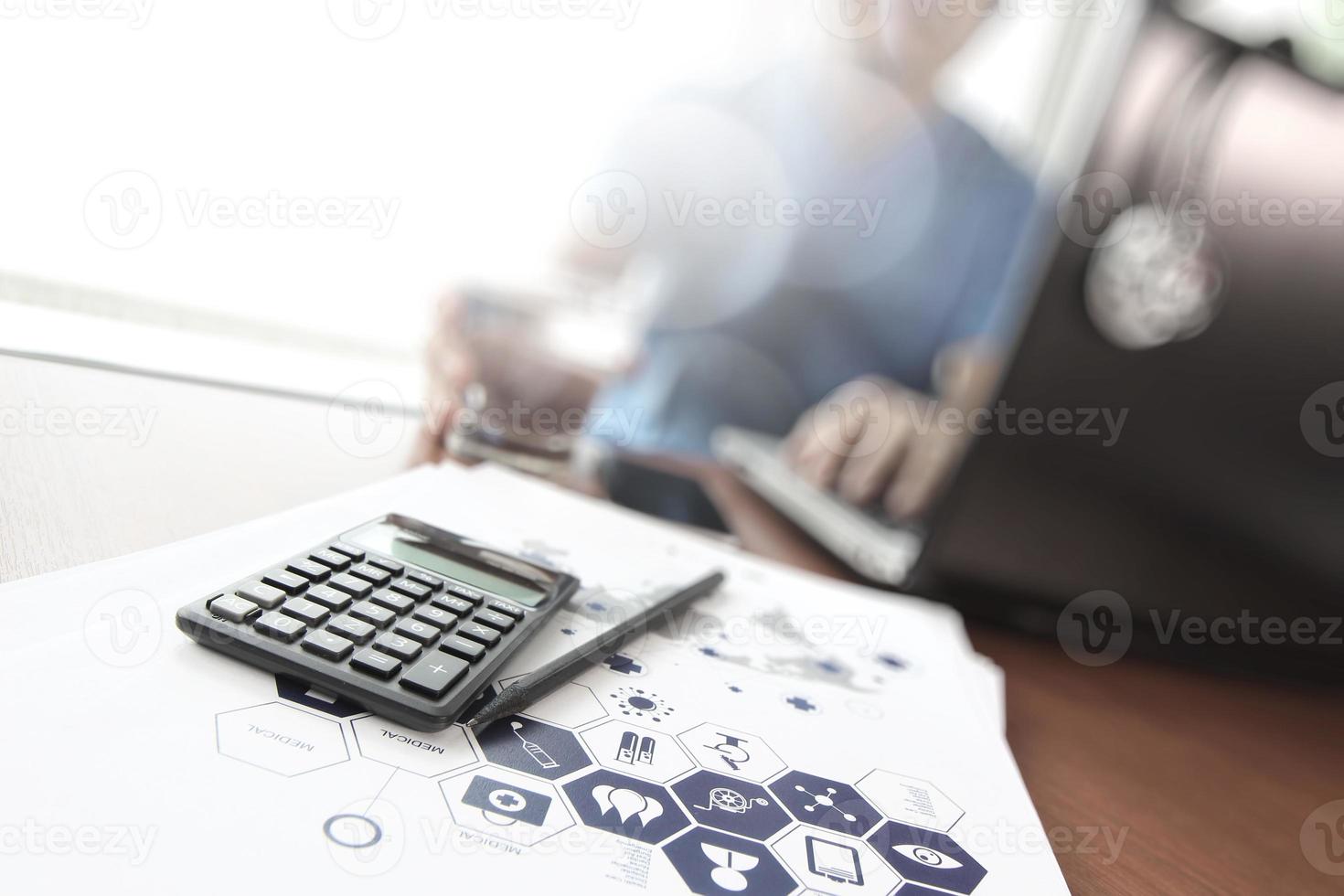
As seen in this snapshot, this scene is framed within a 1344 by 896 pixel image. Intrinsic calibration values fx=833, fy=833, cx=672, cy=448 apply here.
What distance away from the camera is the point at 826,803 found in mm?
304

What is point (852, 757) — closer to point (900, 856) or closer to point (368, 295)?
point (900, 856)

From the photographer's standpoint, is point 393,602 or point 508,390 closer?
point 393,602

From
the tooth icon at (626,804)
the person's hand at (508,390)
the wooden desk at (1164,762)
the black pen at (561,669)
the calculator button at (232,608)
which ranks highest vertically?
the person's hand at (508,390)

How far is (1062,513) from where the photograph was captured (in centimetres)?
55

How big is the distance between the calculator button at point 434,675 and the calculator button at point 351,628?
0.02 metres

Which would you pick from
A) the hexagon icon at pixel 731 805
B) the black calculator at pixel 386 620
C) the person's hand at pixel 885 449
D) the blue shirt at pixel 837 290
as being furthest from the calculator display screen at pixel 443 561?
the blue shirt at pixel 837 290

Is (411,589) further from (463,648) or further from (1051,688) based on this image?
(1051,688)

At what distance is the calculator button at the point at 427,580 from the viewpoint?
343 mm

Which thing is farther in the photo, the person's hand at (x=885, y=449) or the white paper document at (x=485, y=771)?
the person's hand at (x=885, y=449)

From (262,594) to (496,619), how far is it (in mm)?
85

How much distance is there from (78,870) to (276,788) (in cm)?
5

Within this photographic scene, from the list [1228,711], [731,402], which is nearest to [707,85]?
[731,402]

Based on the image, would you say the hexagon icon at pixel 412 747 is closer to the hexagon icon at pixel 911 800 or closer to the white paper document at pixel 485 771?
the white paper document at pixel 485 771

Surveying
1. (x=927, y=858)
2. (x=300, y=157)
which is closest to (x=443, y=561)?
(x=927, y=858)
